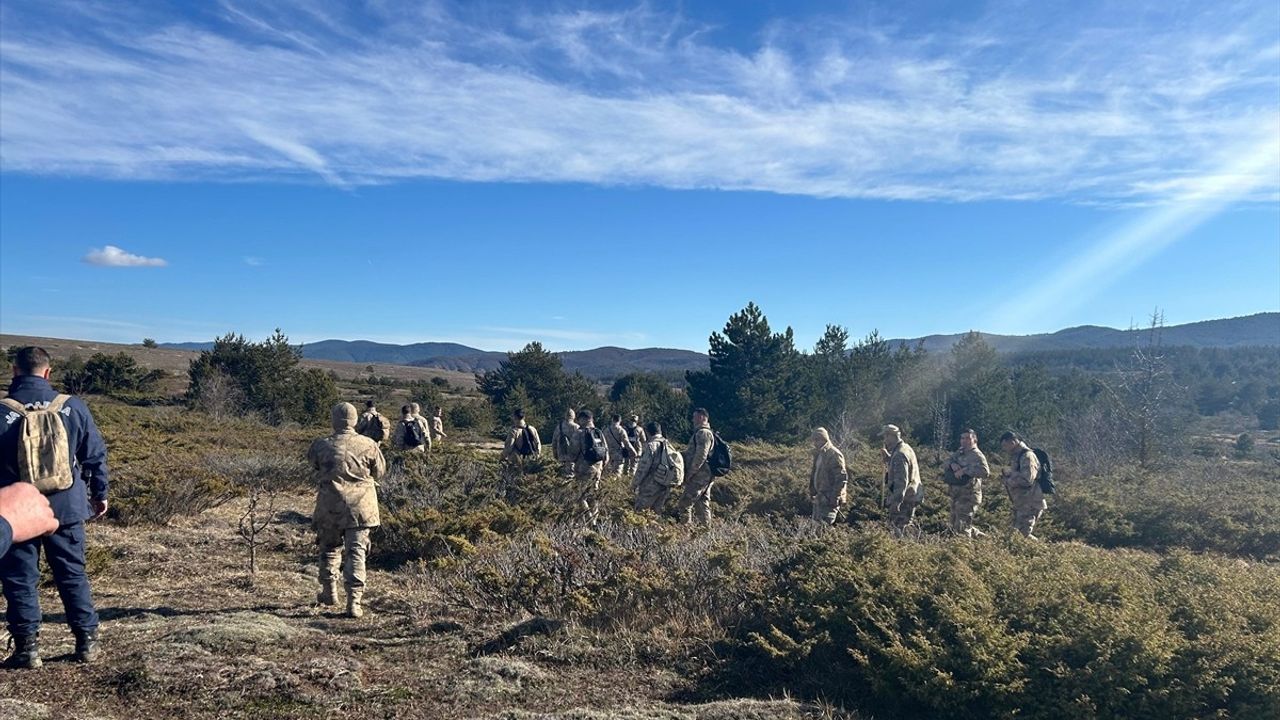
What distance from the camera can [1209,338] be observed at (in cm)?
12838

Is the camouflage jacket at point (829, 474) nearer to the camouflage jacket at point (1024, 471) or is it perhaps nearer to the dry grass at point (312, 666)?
the camouflage jacket at point (1024, 471)

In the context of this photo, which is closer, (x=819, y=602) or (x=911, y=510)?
(x=819, y=602)

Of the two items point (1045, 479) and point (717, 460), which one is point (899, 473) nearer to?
point (1045, 479)

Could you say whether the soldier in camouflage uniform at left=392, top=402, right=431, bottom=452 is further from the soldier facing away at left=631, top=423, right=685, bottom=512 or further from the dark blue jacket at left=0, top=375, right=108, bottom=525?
the dark blue jacket at left=0, top=375, right=108, bottom=525

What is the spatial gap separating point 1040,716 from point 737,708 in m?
1.39

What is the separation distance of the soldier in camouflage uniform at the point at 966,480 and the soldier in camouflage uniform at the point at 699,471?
289 centimetres

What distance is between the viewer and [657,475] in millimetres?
9961

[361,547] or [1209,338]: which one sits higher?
[1209,338]

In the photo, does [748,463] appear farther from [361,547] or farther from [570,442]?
[361,547]

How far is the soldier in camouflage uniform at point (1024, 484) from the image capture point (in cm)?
938

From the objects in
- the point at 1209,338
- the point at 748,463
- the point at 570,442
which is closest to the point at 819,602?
the point at 570,442

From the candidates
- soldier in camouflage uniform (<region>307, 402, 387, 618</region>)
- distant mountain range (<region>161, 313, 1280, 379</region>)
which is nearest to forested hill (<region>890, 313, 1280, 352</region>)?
distant mountain range (<region>161, 313, 1280, 379</region>)

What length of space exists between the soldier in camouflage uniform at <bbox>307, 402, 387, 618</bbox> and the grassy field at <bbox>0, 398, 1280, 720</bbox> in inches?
11.1

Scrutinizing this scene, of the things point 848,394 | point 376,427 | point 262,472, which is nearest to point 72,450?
point 262,472
